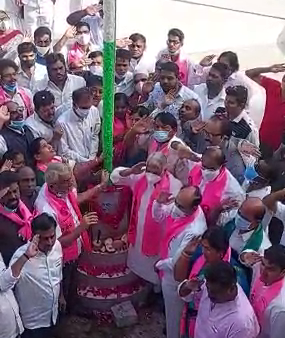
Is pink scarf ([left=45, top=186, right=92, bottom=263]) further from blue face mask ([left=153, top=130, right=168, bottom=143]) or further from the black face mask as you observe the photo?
the black face mask

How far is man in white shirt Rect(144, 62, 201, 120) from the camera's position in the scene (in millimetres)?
7102

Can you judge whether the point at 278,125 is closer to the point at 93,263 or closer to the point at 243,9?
the point at 93,263

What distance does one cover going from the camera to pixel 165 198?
227 inches

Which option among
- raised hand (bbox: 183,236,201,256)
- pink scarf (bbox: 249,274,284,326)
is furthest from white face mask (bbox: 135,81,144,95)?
pink scarf (bbox: 249,274,284,326)

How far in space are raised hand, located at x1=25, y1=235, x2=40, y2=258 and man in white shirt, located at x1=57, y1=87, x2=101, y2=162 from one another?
5.47 ft

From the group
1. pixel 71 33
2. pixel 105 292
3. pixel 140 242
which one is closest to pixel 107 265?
pixel 105 292

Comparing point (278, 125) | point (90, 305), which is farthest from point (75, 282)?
point (278, 125)

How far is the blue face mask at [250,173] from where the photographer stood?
20.3 feet

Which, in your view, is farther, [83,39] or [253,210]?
Result: [83,39]

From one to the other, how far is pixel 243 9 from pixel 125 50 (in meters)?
6.33

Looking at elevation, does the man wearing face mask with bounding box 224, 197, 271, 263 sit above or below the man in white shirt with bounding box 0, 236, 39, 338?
above

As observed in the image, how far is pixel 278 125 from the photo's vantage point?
757 centimetres

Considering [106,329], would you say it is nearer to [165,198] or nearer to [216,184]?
[165,198]

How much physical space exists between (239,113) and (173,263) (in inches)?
71.9
